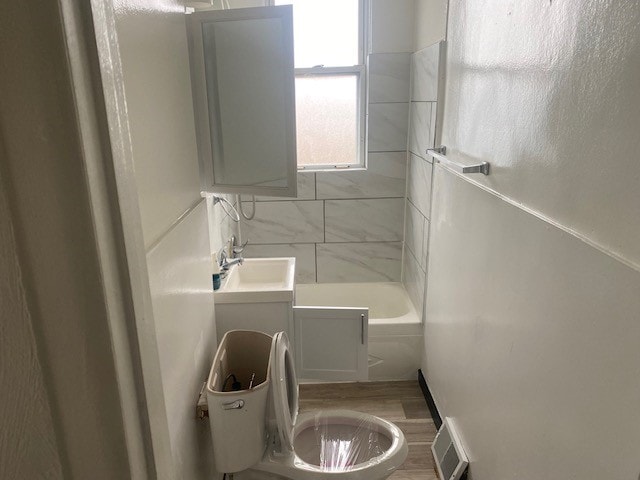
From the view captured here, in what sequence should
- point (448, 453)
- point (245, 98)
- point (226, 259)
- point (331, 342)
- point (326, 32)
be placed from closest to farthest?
point (245, 98) → point (448, 453) → point (331, 342) → point (226, 259) → point (326, 32)

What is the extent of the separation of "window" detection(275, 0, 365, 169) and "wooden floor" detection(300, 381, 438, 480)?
57.4 inches

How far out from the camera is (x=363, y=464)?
1.61 metres

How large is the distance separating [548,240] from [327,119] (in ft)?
7.30

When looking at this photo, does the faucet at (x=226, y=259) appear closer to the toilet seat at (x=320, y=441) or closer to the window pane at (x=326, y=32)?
the toilet seat at (x=320, y=441)

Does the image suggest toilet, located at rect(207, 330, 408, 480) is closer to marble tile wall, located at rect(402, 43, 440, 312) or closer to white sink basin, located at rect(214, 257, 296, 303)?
white sink basin, located at rect(214, 257, 296, 303)

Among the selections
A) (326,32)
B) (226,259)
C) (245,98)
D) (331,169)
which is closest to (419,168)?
(331,169)

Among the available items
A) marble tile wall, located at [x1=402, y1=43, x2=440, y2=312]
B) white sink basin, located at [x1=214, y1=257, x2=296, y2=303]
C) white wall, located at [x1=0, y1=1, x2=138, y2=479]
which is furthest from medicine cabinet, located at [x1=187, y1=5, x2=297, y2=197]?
white wall, located at [x1=0, y1=1, x2=138, y2=479]

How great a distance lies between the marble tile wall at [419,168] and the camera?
2.43 m

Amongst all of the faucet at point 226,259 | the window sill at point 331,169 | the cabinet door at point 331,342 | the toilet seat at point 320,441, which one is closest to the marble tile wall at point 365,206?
the window sill at point 331,169

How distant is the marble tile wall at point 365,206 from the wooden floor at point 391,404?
880mm

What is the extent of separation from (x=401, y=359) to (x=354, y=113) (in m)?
1.64

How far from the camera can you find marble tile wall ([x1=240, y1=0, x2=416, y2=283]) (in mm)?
2938

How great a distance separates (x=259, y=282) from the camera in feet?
7.80

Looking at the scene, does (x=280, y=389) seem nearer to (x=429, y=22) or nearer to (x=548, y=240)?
(x=548, y=240)
